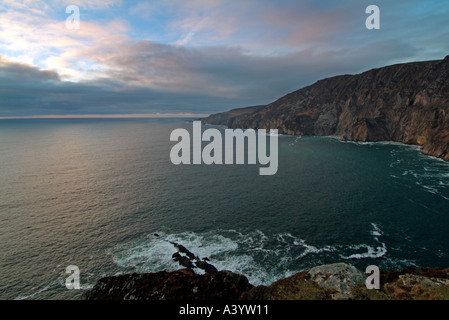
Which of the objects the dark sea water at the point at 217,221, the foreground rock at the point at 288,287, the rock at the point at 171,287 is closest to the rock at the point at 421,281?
the foreground rock at the point at 288,287

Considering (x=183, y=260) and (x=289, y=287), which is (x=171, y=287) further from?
(x=289, y=287)

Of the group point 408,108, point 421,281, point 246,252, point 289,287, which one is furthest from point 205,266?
point 408,108

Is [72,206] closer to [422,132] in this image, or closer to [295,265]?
[295,265]

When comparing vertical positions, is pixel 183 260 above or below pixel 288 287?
below

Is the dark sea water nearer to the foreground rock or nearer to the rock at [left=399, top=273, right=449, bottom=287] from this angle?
the foreground rock

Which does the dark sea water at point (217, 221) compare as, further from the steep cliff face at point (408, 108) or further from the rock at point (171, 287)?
the steep cliff face at point (408, 108)

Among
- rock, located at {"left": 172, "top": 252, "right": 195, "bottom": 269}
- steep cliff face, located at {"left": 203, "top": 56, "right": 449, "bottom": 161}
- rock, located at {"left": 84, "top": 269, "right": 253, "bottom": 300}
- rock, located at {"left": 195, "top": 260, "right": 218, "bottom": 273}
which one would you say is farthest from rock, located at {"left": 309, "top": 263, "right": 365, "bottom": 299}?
steep cliff face, located at {"left": 203, "top": 56, "right": 449, "bottom": 161}

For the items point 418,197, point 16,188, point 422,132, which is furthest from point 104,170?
point 422,132
